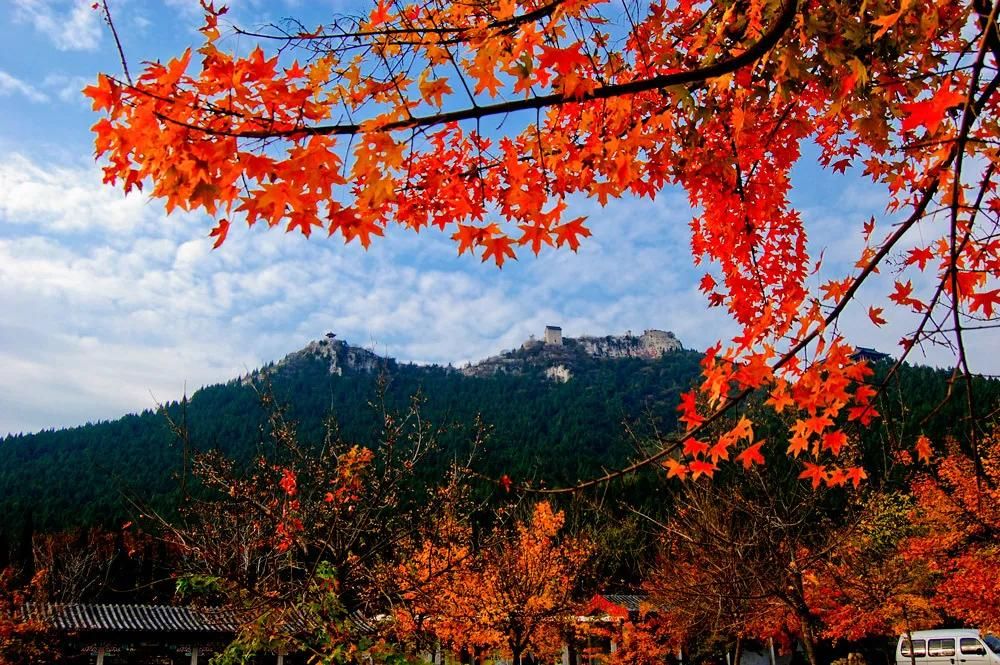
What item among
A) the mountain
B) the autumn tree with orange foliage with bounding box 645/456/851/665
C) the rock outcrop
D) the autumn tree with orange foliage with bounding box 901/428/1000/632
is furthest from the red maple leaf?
the rock outcrop

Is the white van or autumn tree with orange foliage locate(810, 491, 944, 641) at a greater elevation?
autumn tree with orange foliage locate(810, 491, 944, 641)

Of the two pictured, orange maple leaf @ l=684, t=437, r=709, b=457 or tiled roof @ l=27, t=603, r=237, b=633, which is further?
tiled roof @ l=27, t=603, r=237, b=633

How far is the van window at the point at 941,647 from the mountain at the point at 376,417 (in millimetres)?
11650

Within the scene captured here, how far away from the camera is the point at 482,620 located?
59.7 ft

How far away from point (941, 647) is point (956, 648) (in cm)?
57

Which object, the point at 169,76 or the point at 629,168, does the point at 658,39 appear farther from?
the point at 169,76

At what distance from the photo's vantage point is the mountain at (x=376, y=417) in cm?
3700

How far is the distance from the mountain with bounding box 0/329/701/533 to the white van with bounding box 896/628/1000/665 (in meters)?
11.6

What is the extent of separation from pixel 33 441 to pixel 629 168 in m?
87.7

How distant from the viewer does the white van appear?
18.2 m

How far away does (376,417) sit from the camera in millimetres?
8281

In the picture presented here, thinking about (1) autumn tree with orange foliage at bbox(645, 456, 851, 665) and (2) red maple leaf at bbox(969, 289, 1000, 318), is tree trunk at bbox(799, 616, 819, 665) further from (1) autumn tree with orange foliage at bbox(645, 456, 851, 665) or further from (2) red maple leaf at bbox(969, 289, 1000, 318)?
(2) red maple leaf at bbox(969, 289, 1000, 318)

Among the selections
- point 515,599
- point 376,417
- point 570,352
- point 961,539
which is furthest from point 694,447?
point 570,352

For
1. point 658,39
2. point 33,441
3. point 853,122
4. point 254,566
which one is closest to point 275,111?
point 658,39
